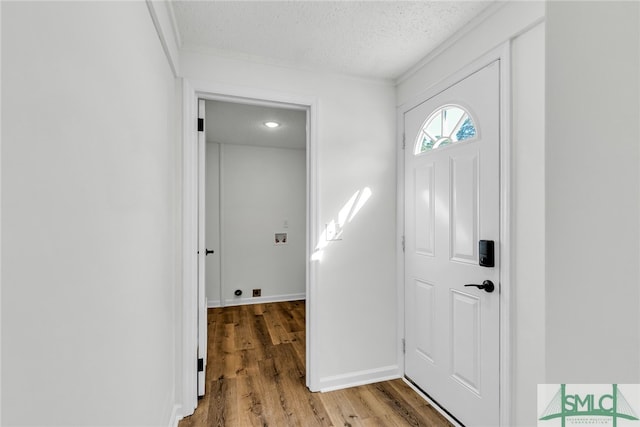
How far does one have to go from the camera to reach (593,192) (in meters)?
0.24

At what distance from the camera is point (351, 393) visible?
6.70 ft

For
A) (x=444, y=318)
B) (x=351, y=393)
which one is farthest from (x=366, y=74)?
(x=351, y=393)

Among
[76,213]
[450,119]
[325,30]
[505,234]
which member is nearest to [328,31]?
[325,30]

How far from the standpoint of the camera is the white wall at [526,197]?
50.6 inches

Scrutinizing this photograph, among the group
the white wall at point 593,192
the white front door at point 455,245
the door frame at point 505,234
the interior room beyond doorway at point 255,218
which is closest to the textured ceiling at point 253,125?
the interior room beyond doorway at point 255,218

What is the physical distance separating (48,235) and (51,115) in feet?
0.73

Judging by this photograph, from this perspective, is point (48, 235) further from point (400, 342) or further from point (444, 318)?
point (400, 342)

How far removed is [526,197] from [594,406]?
1.28 m

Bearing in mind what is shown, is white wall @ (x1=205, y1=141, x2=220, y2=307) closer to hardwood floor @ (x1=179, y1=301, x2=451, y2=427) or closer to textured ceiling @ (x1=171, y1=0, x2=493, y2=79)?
hardwood floor @ (x1=179, y1=301, x2=451, y2=427)

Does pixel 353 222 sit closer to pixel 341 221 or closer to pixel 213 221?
pixel 341 221

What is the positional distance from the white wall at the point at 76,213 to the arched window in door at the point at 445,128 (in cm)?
158

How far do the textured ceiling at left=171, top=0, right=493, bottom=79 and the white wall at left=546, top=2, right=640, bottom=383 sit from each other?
1.50m

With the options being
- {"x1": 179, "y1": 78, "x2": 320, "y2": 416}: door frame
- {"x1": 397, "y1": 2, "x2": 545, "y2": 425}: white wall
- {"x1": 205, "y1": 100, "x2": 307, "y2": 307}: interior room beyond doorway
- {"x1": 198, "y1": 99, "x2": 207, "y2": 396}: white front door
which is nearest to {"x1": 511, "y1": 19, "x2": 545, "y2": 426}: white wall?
{"x1": 397, "y1": 2, "x2": 545, "y2": 425}: white wall

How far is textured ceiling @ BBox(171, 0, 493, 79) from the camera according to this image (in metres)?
1.49
